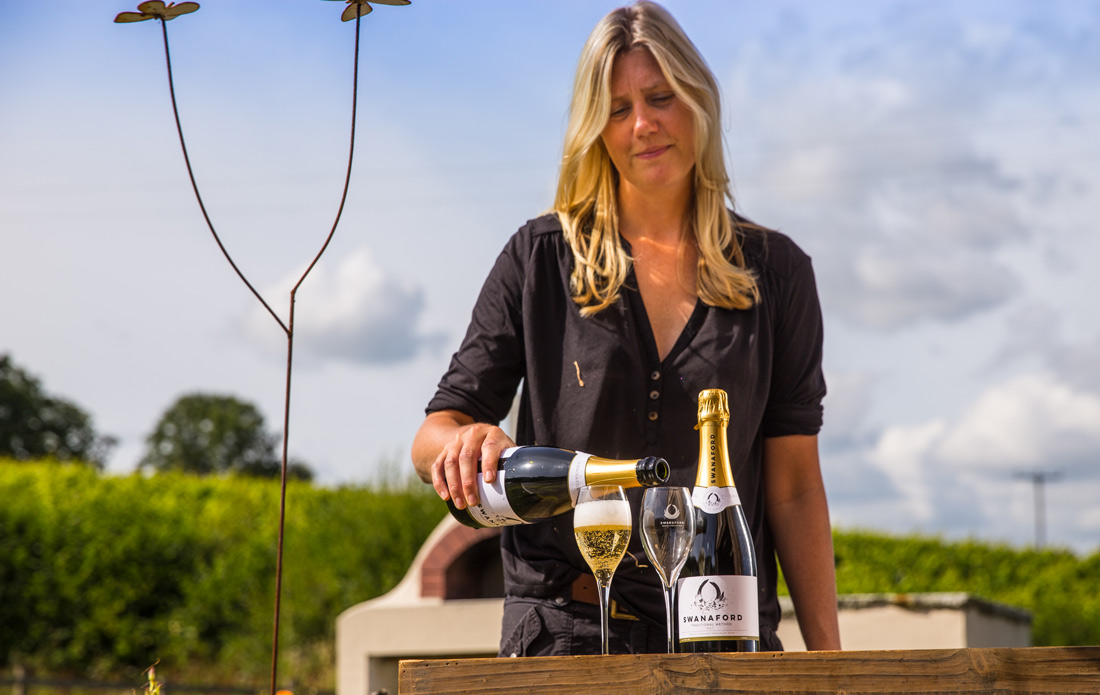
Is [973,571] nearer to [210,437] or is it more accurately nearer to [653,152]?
[653,152]

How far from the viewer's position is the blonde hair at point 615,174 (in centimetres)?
203

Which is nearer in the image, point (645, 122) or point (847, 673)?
point (847, 673)

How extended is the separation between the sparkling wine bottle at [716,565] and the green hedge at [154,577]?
9692 millimetres

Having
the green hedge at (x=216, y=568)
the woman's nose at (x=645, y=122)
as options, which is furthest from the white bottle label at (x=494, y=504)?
the green hedge at (x=216, y=568)

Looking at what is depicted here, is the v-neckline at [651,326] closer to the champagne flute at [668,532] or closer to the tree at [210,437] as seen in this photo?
the champagne flute at [668,532]

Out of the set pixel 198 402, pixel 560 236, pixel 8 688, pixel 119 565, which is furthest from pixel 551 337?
pixel 198 402

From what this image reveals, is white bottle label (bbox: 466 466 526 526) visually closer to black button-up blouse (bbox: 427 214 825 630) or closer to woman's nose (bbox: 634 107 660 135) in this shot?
black button-up blouse (bbox: 427 214 825 630)

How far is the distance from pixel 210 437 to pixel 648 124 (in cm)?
3508

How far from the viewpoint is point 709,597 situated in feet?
4.53

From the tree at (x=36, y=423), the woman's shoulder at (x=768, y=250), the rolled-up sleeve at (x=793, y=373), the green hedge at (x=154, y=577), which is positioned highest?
the tree at (x=36, y=423)

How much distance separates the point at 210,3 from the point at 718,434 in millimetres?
975

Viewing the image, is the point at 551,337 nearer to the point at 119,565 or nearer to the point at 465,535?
the point at 465,535

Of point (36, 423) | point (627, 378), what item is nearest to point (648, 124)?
point (627, 378)

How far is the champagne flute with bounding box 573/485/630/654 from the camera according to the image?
1396 millimetres
